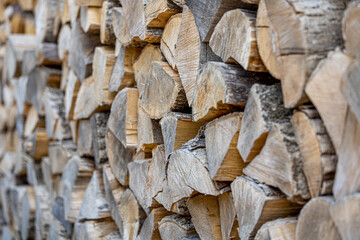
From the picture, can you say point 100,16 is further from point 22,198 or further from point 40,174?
point 22,198

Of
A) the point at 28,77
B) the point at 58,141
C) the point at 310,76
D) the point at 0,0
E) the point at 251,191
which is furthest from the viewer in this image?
the point at 0,0

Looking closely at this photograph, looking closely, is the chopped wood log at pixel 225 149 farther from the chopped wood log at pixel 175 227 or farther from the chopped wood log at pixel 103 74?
the chopped wood log at pixel 103 74

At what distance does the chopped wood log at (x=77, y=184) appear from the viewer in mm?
1641

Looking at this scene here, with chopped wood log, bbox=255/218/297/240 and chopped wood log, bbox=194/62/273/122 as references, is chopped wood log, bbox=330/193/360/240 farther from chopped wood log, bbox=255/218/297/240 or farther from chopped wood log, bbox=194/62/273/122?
chopped wood log, bbox=194/62/273/122

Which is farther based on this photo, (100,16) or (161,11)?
(100,16)

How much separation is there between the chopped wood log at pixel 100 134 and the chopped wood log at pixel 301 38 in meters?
0.90

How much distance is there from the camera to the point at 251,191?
786 millimetres

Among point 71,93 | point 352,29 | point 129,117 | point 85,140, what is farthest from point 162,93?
point 71,93

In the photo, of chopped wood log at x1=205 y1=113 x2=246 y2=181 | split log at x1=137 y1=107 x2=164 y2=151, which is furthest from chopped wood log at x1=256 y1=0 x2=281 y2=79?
split log at x1=137 y1=107 x2=164 y2=151

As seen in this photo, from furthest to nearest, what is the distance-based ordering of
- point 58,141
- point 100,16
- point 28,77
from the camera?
point 28,77 → point 58,141 → point 100,16

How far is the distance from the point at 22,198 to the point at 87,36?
118 centimetres

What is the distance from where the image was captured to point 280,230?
75cm

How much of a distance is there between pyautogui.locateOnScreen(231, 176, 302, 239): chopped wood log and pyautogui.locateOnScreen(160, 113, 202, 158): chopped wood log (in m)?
0.23

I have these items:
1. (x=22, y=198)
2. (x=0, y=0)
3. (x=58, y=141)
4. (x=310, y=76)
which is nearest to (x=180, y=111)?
(x=310, y=76)
